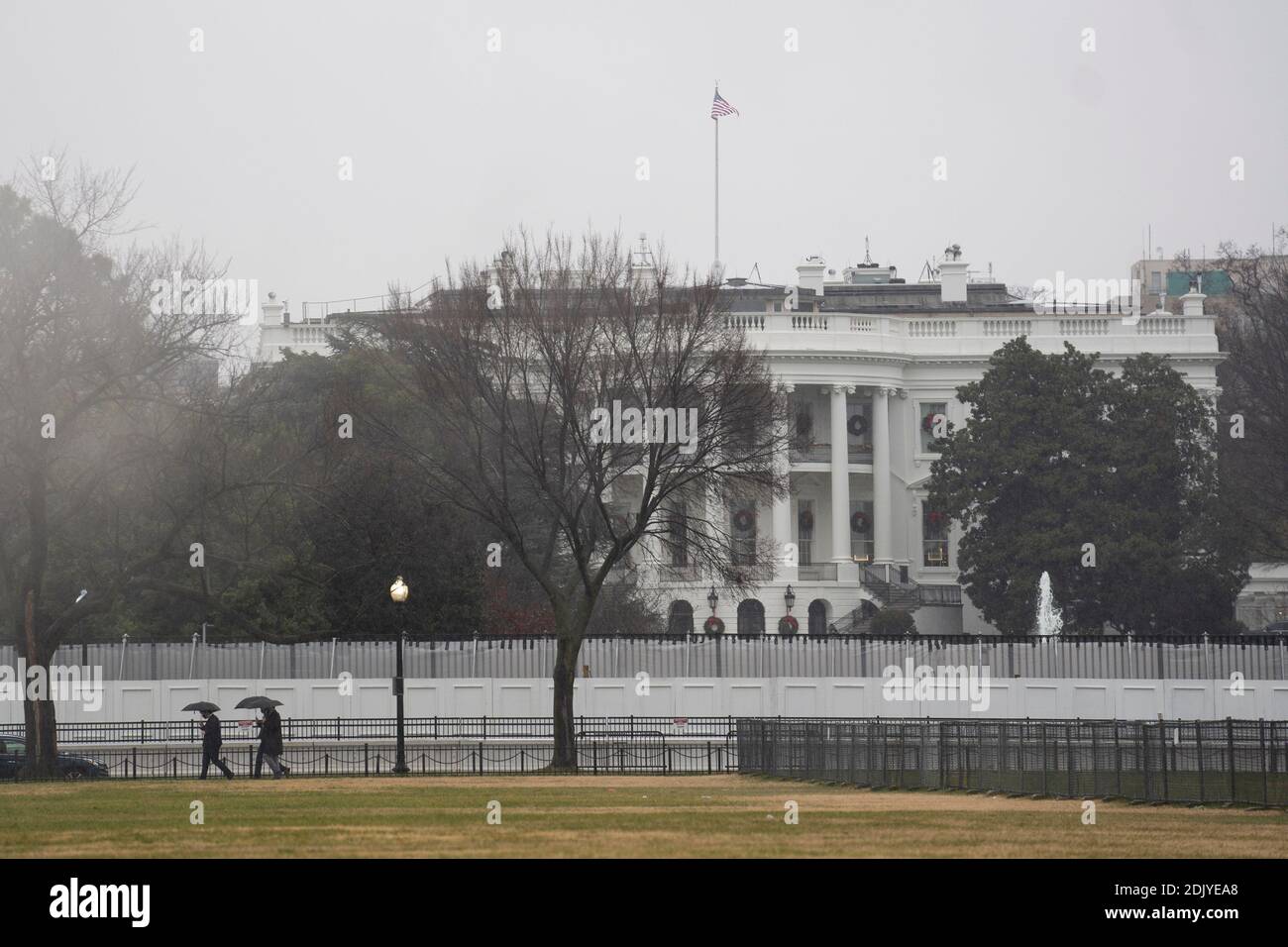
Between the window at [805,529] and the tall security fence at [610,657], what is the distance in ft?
136

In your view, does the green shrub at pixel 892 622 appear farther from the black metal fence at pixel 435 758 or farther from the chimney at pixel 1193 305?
the black metal fence at pixel 435 758

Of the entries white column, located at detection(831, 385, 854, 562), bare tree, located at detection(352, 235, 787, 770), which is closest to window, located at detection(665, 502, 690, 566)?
bare tree, located at detection(352, 235, 787, 770)

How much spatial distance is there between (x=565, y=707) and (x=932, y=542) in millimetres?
50884

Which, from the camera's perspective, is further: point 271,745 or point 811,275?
point 811,275

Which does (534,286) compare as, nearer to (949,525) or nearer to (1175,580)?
(1175,580)

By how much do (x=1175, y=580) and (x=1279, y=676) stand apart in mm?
22513

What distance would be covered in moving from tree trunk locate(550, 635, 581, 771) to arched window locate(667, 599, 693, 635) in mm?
36374

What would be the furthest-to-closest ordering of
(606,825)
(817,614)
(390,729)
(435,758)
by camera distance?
1. (817,614)
2. (390,729)
3. (435,758)
4. (606,825)

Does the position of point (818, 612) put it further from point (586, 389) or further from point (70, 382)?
point (70, 382)

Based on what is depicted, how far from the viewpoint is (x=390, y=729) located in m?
47.3

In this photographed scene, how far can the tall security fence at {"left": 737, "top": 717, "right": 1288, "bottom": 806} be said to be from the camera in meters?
25.6

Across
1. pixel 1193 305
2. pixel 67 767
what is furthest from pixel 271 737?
pixel 1193 305

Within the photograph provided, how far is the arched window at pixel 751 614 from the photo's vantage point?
280 feet

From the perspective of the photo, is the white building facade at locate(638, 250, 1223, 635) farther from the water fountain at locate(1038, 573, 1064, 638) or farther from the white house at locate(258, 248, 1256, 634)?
the water fountain at locate(1038, 573, 1064, 638)
